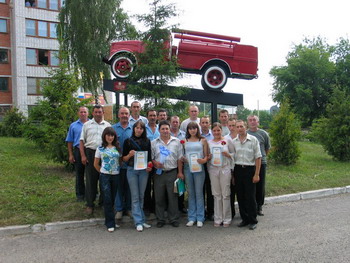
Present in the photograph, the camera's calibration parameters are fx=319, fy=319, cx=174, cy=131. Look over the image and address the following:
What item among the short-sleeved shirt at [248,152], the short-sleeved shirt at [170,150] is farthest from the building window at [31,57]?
the short-sleeved shirt at [248,152]

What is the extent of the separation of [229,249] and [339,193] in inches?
190

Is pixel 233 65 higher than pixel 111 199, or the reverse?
pixel 233 65

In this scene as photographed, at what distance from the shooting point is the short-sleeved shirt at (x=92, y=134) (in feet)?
17.6

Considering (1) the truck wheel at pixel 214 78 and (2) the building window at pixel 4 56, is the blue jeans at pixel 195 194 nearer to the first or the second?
(1) the truck wheel at pixel 214 78

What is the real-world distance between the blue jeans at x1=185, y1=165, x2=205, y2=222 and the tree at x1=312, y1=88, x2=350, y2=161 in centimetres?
868

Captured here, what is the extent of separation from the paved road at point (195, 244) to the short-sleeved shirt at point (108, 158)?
0.98m

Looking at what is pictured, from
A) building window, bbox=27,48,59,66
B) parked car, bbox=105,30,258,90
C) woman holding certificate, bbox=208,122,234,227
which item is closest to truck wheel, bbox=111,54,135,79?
parked car, bbox=105,30,258,90

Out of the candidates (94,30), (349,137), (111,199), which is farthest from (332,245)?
(94,30)

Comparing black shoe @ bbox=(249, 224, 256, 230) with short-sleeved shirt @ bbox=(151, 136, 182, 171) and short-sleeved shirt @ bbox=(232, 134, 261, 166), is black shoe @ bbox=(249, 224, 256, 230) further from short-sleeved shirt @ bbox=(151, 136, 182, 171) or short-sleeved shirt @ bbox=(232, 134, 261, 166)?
short-sleeved shirt @ bbox=(151, 136, 182, 171)

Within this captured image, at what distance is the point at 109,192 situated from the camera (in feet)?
16.3

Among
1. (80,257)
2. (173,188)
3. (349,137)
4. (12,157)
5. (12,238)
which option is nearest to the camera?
(80,257)

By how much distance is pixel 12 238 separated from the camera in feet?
15.4

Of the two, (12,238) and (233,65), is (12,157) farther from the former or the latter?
(233,65)

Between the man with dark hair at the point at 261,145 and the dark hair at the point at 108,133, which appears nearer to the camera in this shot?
the dark hair at the point at 108,133
